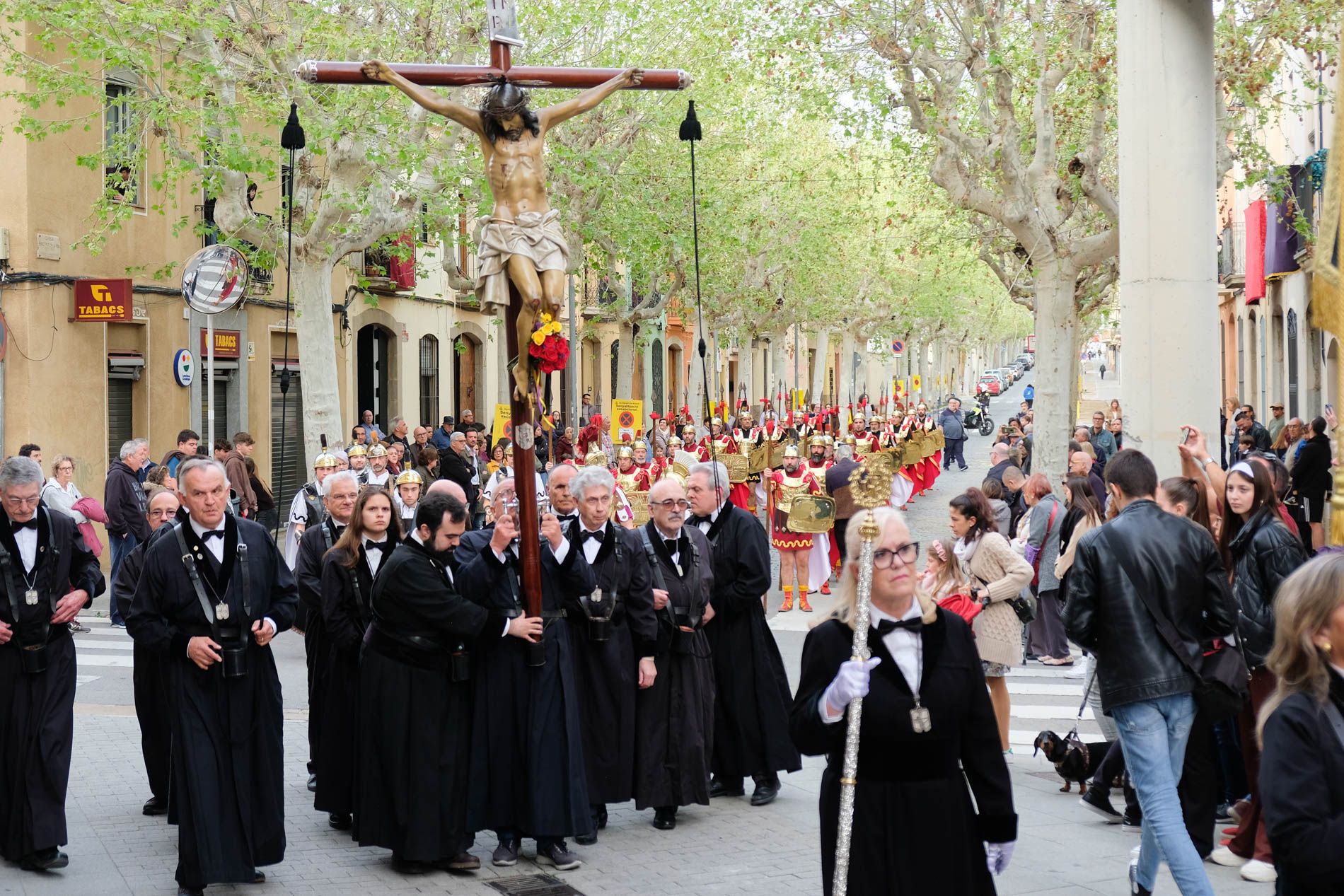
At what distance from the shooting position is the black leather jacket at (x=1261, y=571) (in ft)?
23.4

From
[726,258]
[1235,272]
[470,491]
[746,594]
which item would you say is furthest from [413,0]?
[1235,272]

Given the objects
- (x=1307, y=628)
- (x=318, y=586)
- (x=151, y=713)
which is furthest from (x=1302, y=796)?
(x=151, y=713)

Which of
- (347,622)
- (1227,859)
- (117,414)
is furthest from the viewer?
(117,414)

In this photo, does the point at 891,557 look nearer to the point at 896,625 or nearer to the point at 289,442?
the point at 896,625

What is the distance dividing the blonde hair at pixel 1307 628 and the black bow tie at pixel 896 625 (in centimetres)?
106

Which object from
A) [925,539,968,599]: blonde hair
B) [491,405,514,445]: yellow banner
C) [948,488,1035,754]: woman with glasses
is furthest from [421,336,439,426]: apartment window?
[925,539,968,599]: blonde hair

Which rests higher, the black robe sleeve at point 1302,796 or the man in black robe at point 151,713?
the black robe sleeve at point 1302,796

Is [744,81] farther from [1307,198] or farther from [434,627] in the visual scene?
[434,627]

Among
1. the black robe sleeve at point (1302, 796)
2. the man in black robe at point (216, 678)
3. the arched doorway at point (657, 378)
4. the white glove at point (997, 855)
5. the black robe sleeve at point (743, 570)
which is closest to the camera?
the black robe sleeve at point (1302, 796)

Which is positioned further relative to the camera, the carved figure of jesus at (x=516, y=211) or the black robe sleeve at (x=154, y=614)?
the carved figure of jesus at (x=516, y=211)

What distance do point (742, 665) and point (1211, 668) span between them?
3.15 meters

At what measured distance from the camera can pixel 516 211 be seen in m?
7.50

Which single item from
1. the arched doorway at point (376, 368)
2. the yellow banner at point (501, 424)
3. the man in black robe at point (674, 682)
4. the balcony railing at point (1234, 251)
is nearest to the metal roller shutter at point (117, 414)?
the yellow banner at point (501, 424)

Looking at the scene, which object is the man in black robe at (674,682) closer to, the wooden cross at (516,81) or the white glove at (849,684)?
the wooden cross at (516,81)
